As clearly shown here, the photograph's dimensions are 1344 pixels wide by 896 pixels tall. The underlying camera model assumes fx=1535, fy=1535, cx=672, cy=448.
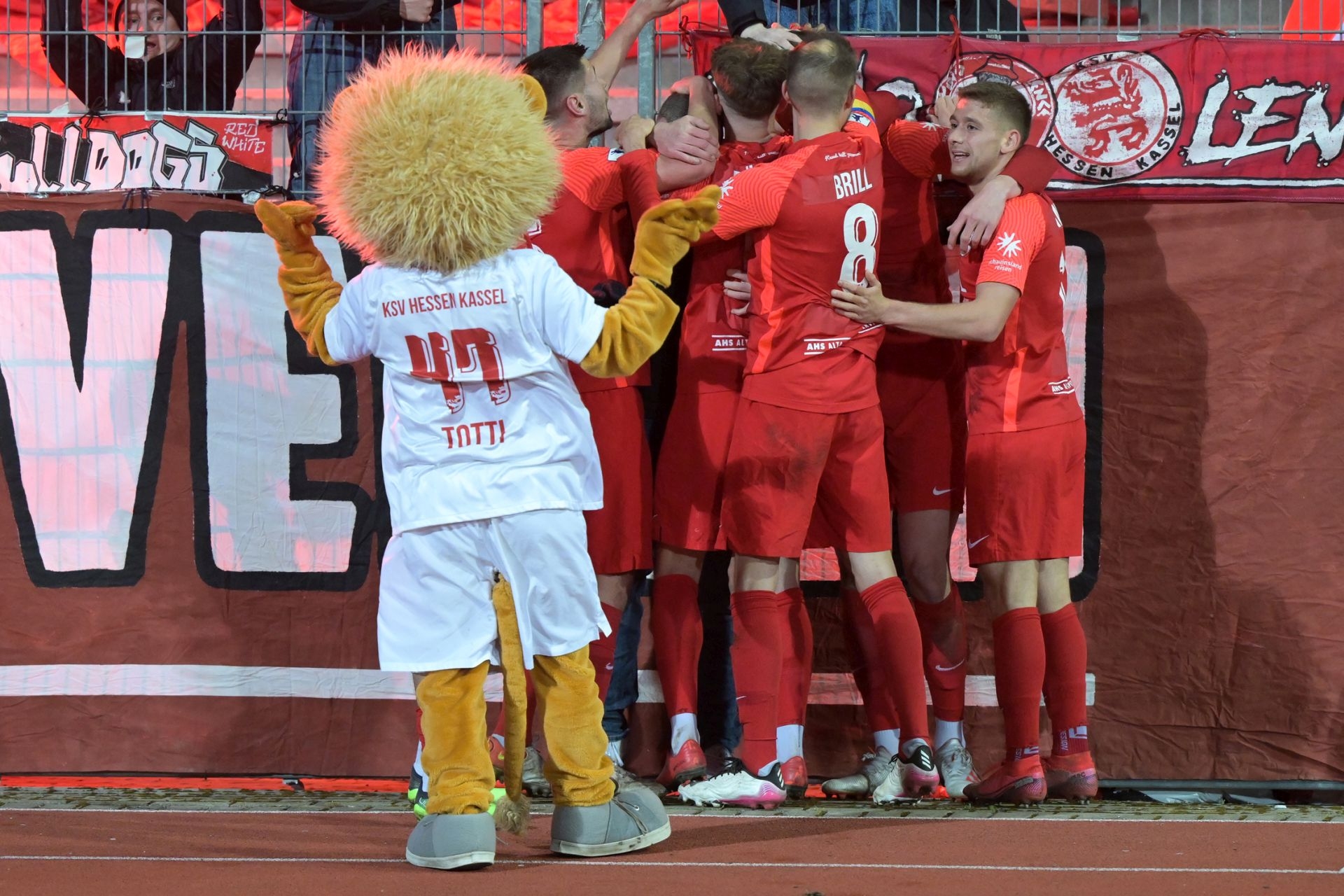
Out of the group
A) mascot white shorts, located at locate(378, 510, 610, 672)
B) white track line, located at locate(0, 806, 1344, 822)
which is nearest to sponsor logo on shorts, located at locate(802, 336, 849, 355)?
mascot white shorts, located at locate(378, 510, 610, 672)

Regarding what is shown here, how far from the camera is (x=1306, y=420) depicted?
5.39m

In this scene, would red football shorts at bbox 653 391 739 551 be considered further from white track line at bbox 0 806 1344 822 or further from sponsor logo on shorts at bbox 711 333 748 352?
white track line at bbox 0 806 1344 822

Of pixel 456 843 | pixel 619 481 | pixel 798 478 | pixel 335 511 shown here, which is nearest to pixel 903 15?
pixel 798 478

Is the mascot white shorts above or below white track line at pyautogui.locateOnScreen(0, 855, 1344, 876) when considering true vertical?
above

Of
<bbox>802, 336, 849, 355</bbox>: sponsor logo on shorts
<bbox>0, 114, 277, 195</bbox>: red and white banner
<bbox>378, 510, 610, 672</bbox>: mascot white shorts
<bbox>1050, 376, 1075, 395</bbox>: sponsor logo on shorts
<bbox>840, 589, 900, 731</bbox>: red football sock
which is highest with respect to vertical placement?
<bbox>0, 114, 277, 195</bbox>: red and white banner

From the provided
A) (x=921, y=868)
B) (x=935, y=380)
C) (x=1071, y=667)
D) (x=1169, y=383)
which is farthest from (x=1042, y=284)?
(x=921, y=868)

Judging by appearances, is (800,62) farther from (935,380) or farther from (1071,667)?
(1071,667)

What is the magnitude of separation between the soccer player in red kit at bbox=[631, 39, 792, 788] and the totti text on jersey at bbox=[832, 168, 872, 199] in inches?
11.5

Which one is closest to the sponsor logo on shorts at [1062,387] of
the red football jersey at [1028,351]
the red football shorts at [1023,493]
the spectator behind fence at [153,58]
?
the red football jersey at [1028,351]

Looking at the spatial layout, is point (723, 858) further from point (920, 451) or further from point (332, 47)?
point (332, 47)

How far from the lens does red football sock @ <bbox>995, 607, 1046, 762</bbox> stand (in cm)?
482

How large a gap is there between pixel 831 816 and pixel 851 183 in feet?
6.34

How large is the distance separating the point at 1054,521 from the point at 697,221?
1745mm

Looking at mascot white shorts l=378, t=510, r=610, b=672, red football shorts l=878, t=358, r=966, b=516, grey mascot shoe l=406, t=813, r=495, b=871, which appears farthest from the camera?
red football shorts l=878, t=358, r=966, b=516
